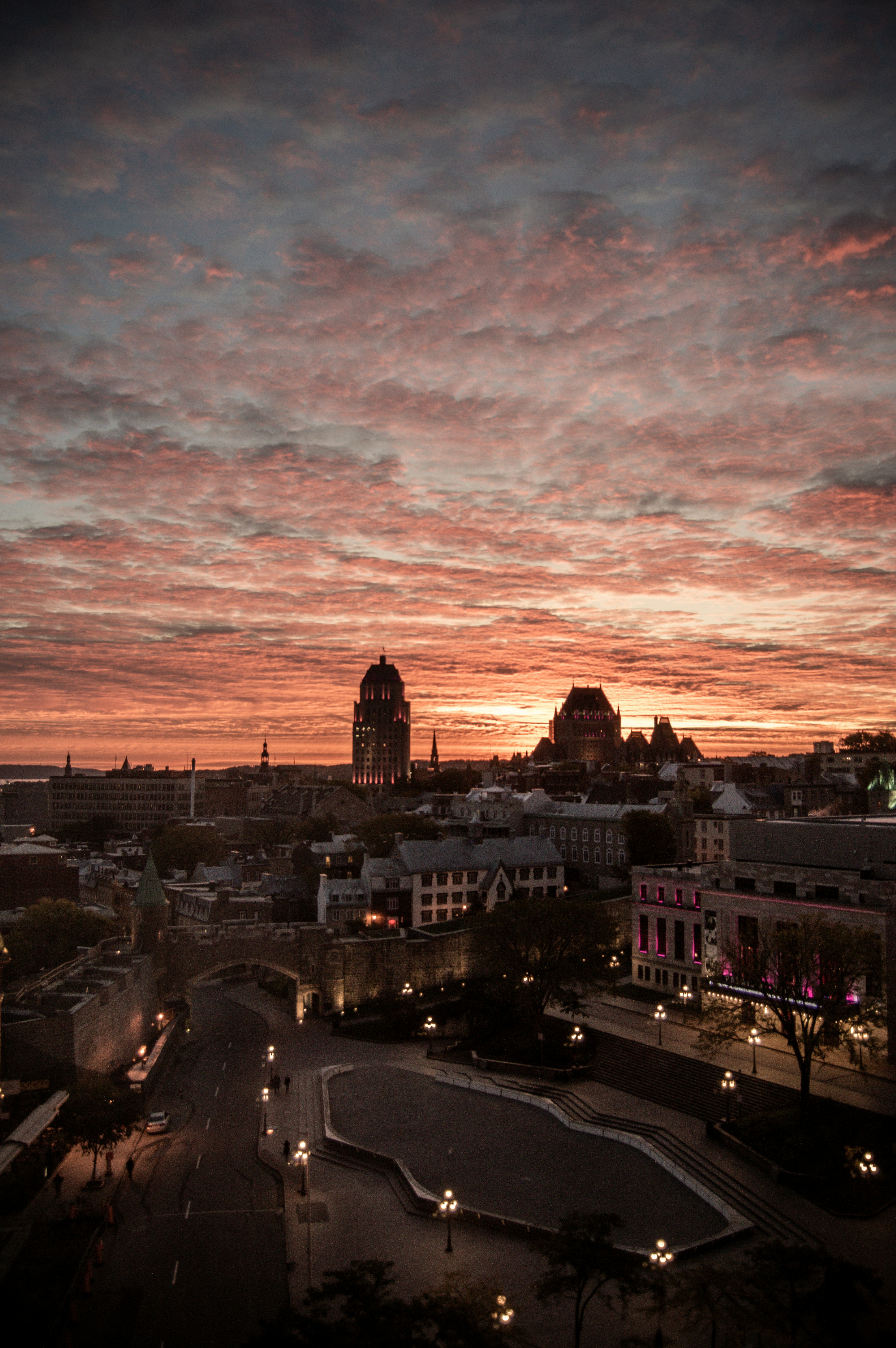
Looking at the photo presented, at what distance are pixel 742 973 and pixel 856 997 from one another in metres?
7.99

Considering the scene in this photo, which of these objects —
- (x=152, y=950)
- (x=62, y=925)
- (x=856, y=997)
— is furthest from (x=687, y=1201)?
(x=62, y=925)

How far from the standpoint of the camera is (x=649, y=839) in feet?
340

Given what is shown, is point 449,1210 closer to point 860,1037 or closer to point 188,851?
point 860,1037

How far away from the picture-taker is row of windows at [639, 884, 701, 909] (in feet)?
229

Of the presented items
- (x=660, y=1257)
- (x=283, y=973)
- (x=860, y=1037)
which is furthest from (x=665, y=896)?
(x=660, y=1257)

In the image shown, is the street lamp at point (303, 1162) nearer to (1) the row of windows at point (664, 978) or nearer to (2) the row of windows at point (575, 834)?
(1) the row of windows at point (664, 978)

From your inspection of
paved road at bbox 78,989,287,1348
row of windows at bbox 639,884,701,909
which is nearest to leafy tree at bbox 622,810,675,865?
row of windows at bbox 639,884,701,909

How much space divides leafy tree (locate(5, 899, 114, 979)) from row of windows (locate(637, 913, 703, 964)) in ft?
171

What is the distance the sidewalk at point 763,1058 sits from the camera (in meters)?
47.5

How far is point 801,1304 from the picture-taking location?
2764cm

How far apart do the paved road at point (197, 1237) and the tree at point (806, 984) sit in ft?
83.3

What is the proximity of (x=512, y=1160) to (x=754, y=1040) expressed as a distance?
51.2 ft

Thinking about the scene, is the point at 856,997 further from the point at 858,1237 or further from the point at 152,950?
the point at 152,950

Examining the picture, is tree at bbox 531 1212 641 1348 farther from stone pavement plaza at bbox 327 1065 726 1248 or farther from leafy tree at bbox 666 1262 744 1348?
stone pavement plaza at bbox 327 1065 726 1248
